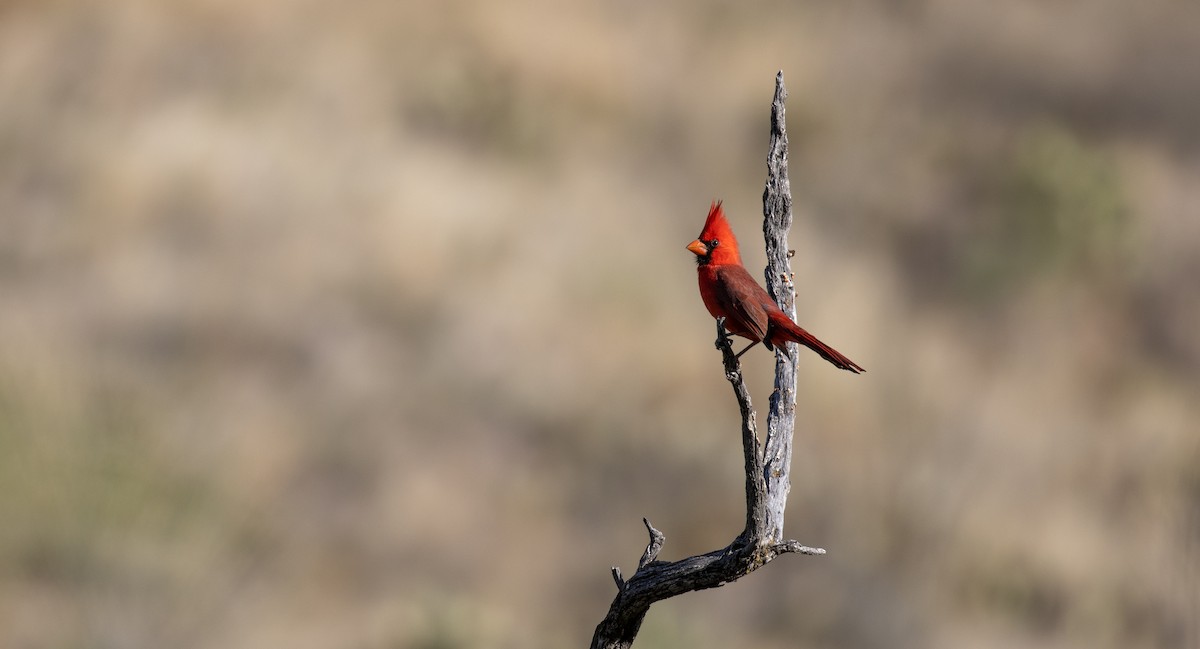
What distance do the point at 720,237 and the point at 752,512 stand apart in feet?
4.12

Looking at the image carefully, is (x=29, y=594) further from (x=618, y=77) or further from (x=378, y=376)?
(x=618, y=77)

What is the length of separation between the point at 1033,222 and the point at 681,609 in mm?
7905

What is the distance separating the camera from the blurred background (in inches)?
532

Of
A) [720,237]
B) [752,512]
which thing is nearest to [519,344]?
[720,237]

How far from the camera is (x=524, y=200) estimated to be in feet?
58.5

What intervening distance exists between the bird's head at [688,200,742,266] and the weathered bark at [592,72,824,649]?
1.74ft

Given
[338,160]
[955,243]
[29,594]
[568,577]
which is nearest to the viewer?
[29,594]

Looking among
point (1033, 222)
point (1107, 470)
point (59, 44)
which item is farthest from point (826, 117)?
Answer: point (59, 44)

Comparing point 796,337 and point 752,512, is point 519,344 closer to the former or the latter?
point 796,337

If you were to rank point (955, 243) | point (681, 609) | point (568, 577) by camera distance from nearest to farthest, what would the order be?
point (681, 609)
point (568, 577)
point (955, 243)

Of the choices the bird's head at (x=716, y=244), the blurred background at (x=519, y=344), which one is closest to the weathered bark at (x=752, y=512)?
the bird's head at (x=716, y=244)

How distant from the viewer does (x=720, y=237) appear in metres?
3.73

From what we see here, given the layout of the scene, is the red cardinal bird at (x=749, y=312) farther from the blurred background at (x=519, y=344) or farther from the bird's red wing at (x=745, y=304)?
the blurred background at (x=519, y=344)

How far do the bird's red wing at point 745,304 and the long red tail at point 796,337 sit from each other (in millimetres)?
30
